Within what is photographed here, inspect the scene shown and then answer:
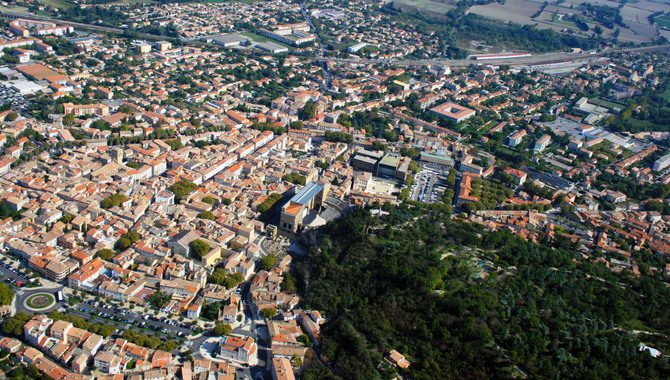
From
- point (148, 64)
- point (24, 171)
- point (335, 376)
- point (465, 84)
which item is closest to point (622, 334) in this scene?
point (335, 376)

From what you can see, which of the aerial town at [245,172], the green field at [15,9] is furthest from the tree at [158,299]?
the green field at [15,9]

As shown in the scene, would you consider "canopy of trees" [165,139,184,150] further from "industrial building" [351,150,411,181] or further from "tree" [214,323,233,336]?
"tree" [214,323,233,336]

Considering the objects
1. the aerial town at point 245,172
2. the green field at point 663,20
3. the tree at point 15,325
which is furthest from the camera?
the green field at point 663,20

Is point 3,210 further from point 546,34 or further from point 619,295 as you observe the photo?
point 546,34

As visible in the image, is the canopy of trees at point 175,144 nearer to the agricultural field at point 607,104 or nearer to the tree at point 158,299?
the tree at point 158,299

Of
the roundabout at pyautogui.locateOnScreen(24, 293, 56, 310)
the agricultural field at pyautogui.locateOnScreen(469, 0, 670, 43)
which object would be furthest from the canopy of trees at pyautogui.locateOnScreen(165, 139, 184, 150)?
the agricultural field at pyautogui.locateOnScreen(469, 0, 670, 43)

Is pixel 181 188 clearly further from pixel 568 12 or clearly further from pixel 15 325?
pixel 568 12
